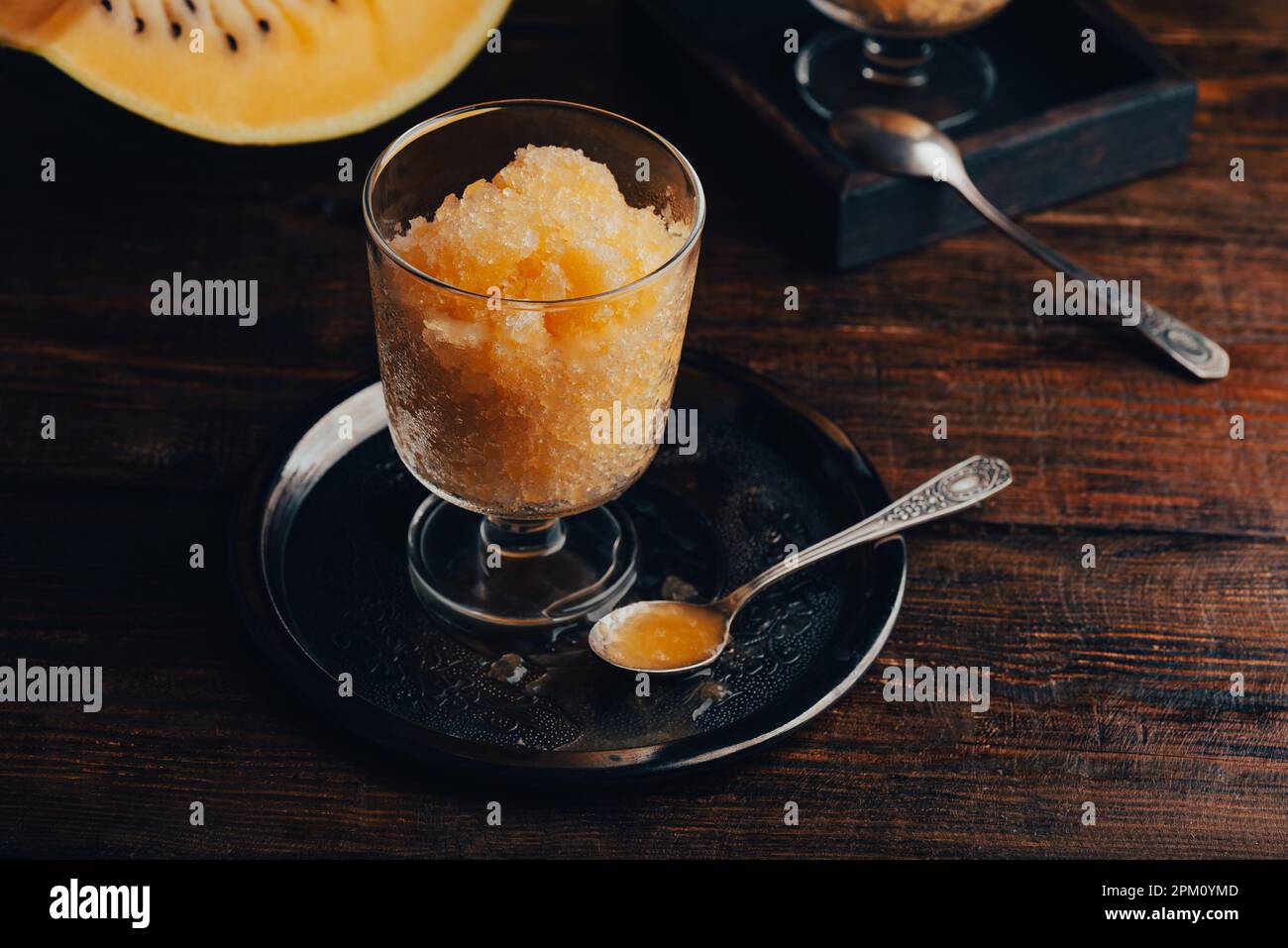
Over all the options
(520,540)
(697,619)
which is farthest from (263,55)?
(697,619)

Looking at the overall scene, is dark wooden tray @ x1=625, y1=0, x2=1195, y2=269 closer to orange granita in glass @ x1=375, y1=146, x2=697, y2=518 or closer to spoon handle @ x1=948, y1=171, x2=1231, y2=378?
spoon handle @ x1=948, y1=171, x2=1231, y2=378

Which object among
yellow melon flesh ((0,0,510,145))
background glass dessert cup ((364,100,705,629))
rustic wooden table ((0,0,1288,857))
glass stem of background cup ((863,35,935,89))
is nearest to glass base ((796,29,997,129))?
glass stem of background cup ((863,35,935,89))

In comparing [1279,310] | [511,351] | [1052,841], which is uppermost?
[1279,310]

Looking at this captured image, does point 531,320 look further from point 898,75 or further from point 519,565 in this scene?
point 898,75

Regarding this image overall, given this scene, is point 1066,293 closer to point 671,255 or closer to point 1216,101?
point 1216,101

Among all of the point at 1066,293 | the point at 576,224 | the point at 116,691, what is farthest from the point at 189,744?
the point at 1066,293

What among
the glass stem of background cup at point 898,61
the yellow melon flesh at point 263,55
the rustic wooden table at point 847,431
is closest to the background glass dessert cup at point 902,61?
the glass stem of background cup at point 898,61
